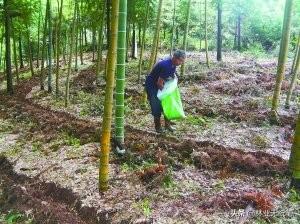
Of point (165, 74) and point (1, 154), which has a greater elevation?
point (165, 74)

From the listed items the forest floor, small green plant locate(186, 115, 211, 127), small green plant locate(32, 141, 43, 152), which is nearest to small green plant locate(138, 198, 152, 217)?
the forest floor

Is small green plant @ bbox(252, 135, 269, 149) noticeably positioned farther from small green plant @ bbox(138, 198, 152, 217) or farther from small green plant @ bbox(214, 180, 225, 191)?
small green plant @ bbox(138, 198, 152, 217)

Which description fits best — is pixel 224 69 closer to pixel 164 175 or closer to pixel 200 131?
pixel 200 131

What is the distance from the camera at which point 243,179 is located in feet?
27.4

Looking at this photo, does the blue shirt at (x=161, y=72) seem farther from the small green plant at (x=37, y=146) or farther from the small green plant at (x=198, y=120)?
the small green plant at (x=37, y=146)

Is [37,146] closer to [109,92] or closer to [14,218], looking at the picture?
[14,218]

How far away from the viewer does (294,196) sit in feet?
23.8

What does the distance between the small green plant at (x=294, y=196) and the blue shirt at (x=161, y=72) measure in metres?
4.42

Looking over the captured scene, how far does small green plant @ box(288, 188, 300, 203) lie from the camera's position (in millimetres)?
7148

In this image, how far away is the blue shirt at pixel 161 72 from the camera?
→ 34.6 feet

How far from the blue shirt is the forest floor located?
56.4 inches

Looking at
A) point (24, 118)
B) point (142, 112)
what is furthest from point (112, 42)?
point (24, 118)

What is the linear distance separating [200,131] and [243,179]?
406 cm

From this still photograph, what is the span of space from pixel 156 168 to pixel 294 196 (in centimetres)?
270
